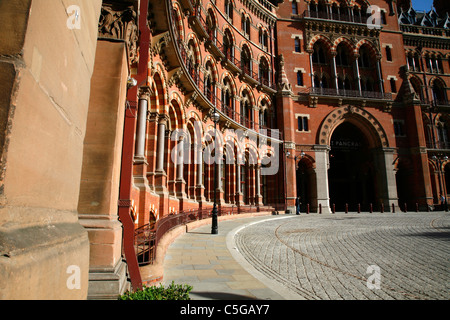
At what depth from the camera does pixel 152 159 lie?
38.5 feet

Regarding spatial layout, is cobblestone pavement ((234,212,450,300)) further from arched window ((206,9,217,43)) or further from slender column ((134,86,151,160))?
arched window ((206,9,217,43))

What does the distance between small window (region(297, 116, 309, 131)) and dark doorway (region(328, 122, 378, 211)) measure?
5.44m

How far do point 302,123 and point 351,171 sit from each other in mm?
10663

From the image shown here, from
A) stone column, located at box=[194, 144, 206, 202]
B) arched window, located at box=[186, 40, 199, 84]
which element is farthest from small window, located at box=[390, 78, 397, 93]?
stone column, located at box=[194, 144, 206, 202]

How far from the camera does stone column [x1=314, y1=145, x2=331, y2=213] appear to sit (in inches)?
1091

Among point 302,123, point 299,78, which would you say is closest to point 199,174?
point 302,123

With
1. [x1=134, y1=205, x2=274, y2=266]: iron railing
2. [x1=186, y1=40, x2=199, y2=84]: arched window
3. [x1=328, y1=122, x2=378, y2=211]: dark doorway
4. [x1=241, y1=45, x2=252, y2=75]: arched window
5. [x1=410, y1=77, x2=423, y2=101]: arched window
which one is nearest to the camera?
[x1=134, y1=205, x2=274, y2=266]: iron railing

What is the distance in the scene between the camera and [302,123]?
97.7ft

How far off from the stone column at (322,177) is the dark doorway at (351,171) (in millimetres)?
4508

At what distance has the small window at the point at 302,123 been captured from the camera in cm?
2966

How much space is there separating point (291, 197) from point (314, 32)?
19.8 meters

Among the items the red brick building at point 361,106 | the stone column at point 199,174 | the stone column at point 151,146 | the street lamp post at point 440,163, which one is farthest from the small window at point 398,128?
the stone column at point 151,146

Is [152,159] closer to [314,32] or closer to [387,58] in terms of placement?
[314,32]

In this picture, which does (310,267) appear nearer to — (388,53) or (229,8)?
(229,8)
